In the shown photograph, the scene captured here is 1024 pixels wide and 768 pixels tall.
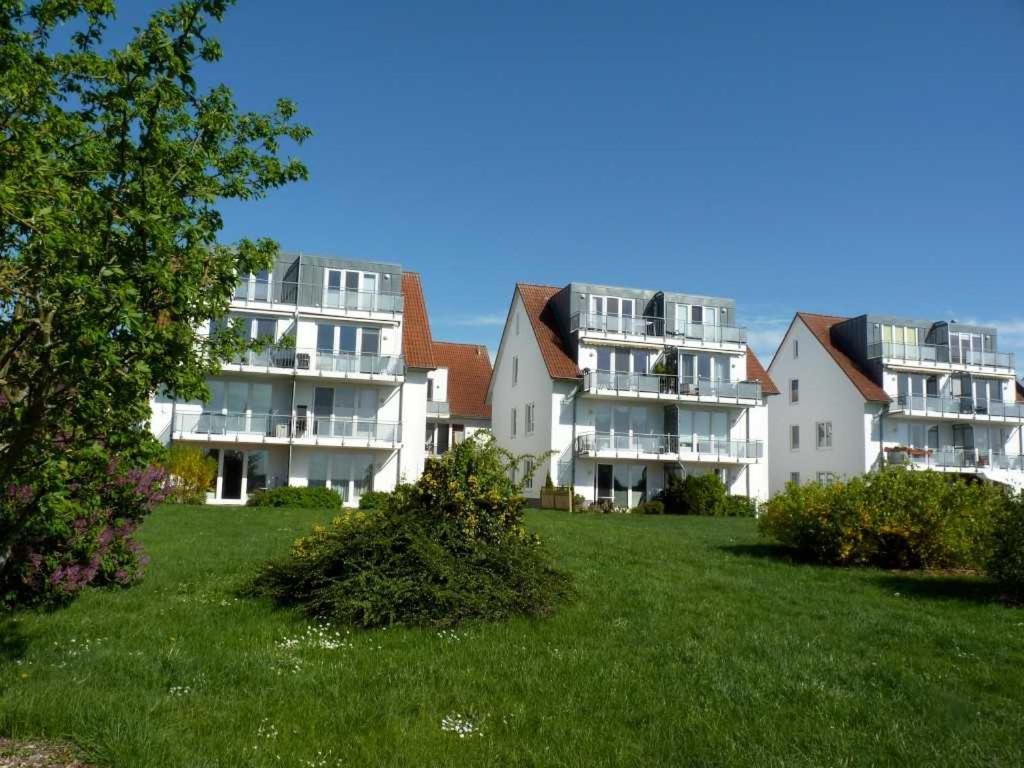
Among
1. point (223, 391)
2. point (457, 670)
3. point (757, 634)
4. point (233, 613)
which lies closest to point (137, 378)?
point (457, 670)

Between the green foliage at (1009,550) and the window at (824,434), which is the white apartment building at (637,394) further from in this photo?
the green foliage at (1009,550)

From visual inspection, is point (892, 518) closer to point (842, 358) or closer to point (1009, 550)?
point (1009, 550)

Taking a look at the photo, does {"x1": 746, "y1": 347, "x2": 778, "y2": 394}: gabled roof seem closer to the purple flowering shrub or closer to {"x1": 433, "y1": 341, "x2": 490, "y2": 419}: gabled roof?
{"x1": 433, "y1": 341, "x2": 490, "y2": 419}: gabled roof

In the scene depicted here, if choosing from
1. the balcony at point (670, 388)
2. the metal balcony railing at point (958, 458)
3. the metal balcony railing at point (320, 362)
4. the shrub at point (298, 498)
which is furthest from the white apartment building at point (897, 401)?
the shrub at point (298, 498)

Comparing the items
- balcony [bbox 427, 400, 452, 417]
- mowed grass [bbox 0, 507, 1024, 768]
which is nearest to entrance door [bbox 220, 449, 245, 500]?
balcony [bbox 427, 400, 452, 417]

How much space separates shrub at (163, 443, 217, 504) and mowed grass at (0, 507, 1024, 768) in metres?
21.1

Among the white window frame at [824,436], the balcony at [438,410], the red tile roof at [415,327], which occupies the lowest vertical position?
the white window frame at [824,436]

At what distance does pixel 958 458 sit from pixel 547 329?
2309 centimetres

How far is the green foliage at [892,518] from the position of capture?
14.9 m

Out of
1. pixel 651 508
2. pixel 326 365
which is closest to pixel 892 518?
pixel 651 508

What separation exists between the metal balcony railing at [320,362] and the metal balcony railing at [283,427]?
2.01 metres

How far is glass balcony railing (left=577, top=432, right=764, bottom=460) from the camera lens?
38.7m

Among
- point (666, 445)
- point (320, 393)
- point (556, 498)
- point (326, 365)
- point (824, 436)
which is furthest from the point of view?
point (824, 436)

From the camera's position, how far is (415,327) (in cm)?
3934
